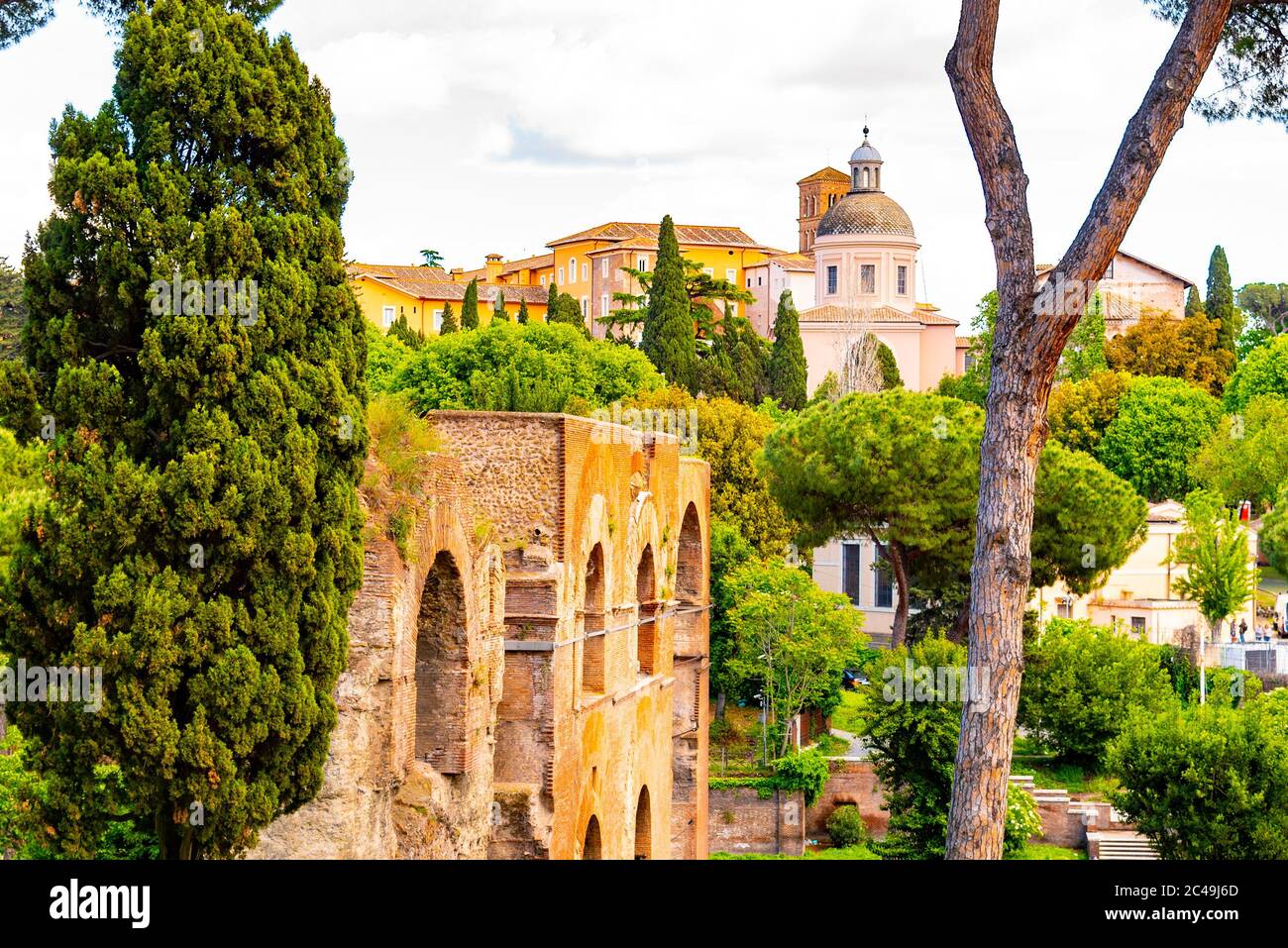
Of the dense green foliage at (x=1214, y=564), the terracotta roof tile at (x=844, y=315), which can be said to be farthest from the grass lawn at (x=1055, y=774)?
the terracotta roof tile at (x=844, y=315)

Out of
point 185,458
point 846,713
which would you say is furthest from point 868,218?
point 185,458

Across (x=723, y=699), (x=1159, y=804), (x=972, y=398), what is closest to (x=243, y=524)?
(x=1159, y=804)

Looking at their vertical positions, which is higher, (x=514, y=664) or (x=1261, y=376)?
(x=1261, y=376)

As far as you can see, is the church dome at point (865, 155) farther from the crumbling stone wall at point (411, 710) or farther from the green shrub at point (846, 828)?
the crumbling stone wall at point (411, 710)

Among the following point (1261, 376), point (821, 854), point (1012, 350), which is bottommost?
point (821, 854)

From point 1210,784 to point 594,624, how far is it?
11.1m

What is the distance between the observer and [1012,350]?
35.0 ft

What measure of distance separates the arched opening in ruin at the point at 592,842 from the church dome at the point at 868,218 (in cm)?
6187

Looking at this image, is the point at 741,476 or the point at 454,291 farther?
the point at 454,291

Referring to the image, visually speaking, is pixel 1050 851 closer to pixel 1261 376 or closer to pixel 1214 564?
pixel 1214 564

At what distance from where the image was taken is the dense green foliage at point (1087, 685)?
3312 centimetres

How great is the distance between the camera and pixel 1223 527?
3947 cm
